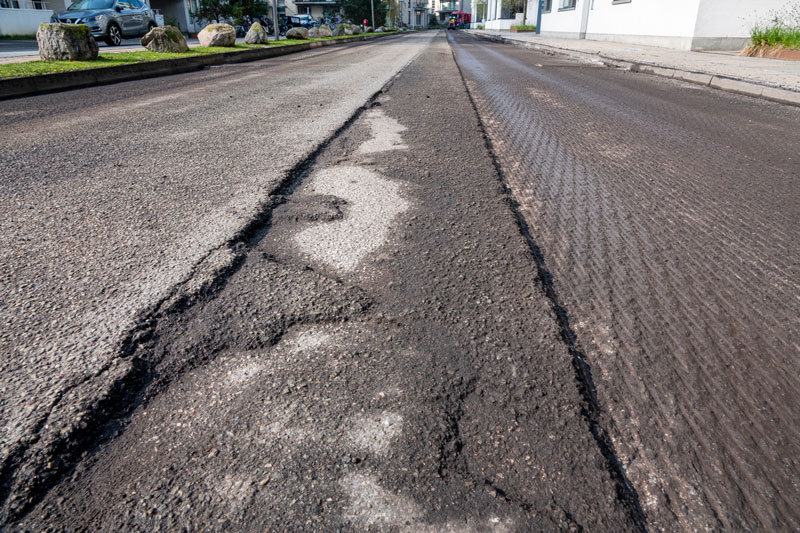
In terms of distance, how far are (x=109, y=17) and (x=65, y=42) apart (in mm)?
7362

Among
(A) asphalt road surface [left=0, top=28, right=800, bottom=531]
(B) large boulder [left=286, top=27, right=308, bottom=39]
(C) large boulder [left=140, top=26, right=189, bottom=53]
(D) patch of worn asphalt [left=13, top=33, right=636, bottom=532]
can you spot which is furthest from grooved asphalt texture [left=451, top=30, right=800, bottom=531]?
(B) large boulder [left=286, top=27, right=308, bottom=39]

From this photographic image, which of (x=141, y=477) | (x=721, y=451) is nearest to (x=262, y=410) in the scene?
(x=141, y=477)

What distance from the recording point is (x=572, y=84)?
29.0 ft

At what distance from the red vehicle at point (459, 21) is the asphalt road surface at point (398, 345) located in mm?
87343

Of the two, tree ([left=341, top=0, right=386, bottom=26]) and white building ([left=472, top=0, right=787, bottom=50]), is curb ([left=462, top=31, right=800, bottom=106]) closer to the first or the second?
white building ([left=472, top=0, right=787, bottom=50])

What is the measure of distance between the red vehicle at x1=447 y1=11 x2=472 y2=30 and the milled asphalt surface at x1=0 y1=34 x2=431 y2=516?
84958 millimetres

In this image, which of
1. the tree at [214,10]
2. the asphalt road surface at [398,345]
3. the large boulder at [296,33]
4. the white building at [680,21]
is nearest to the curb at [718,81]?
the white building at [680,21]

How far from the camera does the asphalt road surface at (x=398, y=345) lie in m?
1.13

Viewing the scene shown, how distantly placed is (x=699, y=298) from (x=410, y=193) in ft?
5.44

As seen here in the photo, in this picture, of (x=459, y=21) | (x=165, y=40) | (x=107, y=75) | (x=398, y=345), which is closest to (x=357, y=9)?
(x=459, y=21)

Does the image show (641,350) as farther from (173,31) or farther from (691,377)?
(173,31)

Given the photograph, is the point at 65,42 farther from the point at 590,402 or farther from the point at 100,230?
the point at 590,402

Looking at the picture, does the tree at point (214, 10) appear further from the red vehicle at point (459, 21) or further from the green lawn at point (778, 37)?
the red vehicle at point (459, 21)

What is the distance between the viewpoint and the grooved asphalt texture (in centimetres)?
120
